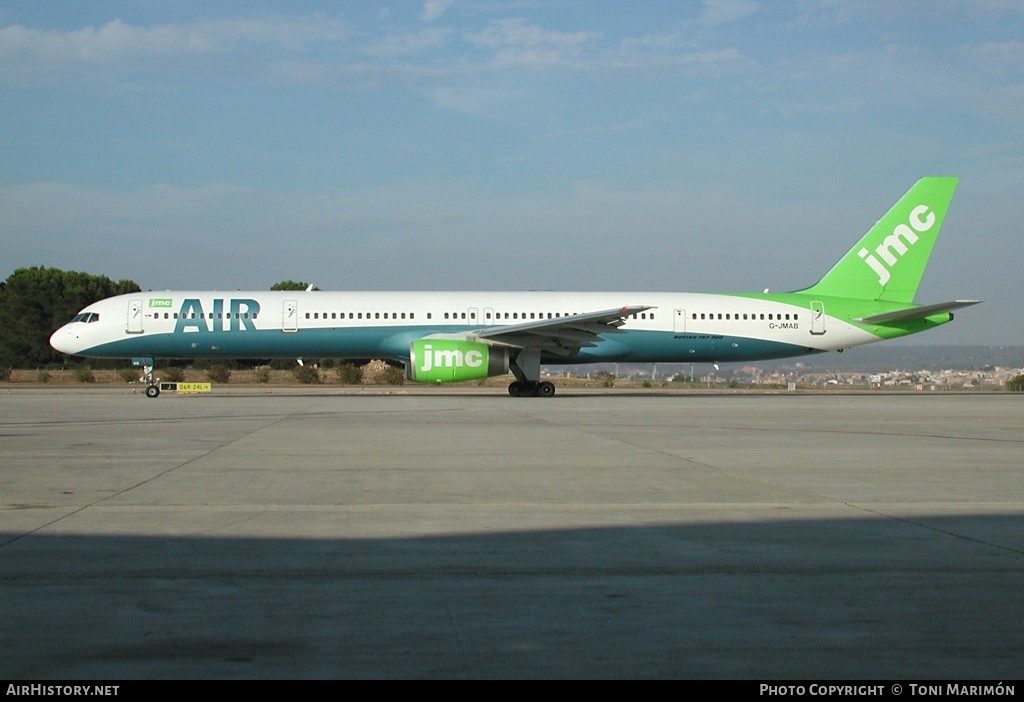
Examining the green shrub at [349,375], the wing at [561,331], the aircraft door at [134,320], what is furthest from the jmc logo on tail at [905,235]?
the green shrub at [349,375]

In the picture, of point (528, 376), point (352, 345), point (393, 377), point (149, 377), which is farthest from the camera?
point (393, 377)

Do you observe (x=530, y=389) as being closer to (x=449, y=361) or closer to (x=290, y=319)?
(x=449, y=361)

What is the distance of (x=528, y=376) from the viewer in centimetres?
3016

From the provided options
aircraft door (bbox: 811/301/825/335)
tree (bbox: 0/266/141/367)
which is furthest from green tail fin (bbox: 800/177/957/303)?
tree (bbox: 0/266/141/367)

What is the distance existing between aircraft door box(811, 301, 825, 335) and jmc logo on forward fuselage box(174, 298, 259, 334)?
1723 centimetres

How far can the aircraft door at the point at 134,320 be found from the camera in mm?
29406

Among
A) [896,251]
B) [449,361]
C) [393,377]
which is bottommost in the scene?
[393,377]

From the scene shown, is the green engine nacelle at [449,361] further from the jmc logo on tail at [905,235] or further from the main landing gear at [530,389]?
the jmc logo on tail at [905,235]

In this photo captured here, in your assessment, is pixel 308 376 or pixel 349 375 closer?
pixel 308 376

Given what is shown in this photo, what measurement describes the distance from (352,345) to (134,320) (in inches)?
249

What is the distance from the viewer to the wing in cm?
2789

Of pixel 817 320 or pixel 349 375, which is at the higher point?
pixel 817 320

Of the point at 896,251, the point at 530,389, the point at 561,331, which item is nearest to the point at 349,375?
the point at 530,389
